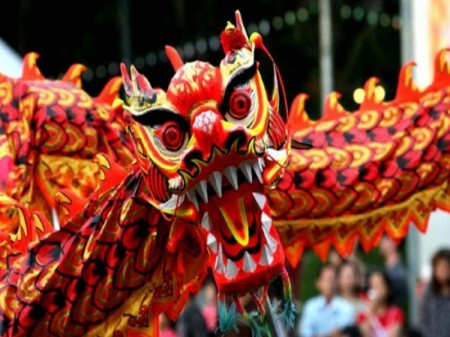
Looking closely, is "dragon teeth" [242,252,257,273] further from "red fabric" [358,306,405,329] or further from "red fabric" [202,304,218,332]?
"red fabric" [202,304,218,332]

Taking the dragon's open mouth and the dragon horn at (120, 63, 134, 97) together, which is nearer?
the dragon's open mouth

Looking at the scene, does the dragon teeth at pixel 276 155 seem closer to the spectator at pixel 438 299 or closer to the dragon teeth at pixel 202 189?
the dragon teeth at pixel 202 189

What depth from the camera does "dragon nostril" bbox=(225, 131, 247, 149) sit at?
14.7ft

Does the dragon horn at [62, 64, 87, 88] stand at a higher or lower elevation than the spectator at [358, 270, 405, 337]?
higher

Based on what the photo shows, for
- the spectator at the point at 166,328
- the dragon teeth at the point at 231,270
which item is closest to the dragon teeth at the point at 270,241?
the dragon teeth at the point at 231,270

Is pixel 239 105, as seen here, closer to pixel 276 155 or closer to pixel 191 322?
pixel 276 155

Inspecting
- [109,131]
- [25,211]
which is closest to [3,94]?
[109,131]

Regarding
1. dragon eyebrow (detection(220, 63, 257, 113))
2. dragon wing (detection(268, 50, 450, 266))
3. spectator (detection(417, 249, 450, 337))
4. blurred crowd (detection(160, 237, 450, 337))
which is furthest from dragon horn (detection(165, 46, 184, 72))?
spectator (detection(417, 249, 450, 337))

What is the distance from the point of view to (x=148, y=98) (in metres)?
4.68

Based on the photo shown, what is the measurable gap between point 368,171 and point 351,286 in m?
5.07

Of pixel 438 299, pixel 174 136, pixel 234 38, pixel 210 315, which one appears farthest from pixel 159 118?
pixel 210 315

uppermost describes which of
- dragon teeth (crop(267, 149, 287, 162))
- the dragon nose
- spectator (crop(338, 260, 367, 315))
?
the dragon nose

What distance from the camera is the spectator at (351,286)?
10.7m

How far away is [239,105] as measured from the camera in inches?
181
